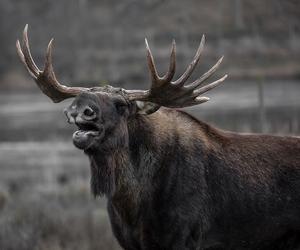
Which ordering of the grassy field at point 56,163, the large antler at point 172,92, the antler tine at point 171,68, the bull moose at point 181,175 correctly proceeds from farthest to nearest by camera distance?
the grassy field at point 56,163, the large antler at point 172,92, the bull moose at point 181,175, the antler tine at point 171,68

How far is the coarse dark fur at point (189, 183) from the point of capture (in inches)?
243

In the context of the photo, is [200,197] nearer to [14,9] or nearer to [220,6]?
[220,6]

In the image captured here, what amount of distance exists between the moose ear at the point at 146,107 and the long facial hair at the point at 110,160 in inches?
9.3

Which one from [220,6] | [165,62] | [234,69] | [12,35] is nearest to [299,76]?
[234,69]

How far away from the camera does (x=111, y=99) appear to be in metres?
6.12

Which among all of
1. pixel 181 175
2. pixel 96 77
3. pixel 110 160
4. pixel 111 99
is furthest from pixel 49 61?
pixel 96 77

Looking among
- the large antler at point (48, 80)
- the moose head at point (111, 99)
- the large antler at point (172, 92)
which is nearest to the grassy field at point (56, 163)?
the large antler at point (48, 80)

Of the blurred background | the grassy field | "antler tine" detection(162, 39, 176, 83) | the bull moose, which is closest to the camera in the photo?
"antler tine" detection(162, 39, 176, 83)

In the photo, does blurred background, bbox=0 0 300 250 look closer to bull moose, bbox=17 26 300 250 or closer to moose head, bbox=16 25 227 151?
moose head, bbox=16 25 227 151

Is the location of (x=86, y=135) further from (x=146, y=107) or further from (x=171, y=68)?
(x=171, y=68)

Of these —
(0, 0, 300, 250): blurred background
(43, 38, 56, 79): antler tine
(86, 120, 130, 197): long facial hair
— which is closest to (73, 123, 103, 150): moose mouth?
(86, 120, 130, 197): long facial hair

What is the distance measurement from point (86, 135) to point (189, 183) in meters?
1.03

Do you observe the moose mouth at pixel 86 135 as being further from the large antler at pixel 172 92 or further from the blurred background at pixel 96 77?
the blurred background at pixel 96 77

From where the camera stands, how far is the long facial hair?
20.0ft
